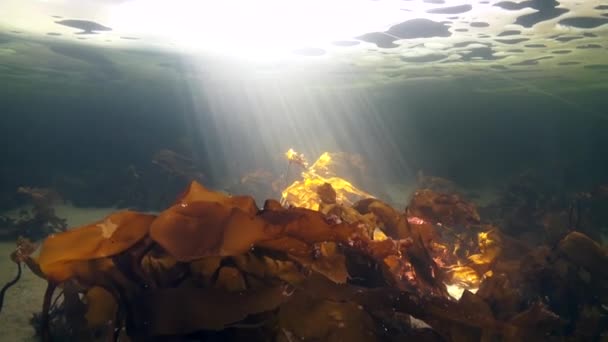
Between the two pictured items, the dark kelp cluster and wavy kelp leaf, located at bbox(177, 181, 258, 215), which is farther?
wavy kelp leaf, located at bbox(177, 181, 258, 215)

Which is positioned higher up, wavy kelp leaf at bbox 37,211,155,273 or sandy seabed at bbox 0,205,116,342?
wavy kelp leaf at bbox 37,211,155,273

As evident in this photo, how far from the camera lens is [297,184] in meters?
5.96

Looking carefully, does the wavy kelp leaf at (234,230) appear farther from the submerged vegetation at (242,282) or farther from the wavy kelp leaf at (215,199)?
the wavy kelp leaf at (215,199)

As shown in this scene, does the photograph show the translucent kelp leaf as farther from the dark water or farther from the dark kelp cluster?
the dark water

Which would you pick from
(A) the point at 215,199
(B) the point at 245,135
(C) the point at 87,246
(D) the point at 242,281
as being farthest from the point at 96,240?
(B) the point at 245,135

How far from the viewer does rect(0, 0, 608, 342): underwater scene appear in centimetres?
229

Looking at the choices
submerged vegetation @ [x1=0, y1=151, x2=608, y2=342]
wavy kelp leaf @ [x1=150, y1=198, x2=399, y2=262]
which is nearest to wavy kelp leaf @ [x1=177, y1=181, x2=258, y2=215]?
submerged vegetation @ [x1=0, y1=151, x2=608, y2=342]

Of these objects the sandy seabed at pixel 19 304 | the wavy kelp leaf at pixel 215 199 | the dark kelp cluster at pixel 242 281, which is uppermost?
the wavy kelp leaf at pixel 215 199

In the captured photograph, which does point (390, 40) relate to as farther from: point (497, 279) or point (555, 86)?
point (555, 86)

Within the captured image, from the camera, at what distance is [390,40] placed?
13594 mm

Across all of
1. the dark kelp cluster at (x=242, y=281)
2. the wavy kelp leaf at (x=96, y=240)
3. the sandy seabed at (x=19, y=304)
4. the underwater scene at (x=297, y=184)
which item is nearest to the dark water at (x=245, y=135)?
the underwater scene at (x=297, y=184)

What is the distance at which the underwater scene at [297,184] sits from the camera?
2289 mm

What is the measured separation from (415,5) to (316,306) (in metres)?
9.57

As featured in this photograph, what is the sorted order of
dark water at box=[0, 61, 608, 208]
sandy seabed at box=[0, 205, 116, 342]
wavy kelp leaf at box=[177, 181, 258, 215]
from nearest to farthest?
1. wavy kelp leaf at box=[177, 181, 258, 215]
2. sandy seabed at box=[0, 205, 116, 342]
3. dark water at box=[0, 61, 608, 208]
